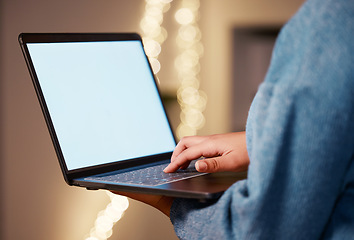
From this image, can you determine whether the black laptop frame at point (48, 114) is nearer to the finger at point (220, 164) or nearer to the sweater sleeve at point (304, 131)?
the finger at point (220, 164)

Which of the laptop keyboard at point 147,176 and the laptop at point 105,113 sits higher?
the laptop at point 105,113

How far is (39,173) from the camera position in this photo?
198 centimetres

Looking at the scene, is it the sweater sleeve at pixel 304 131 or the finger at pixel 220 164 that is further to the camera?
the finger at pixel 220 164

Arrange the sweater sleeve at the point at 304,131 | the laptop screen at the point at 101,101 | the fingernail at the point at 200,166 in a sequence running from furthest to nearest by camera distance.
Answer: the laptop screen at the point at 101,101 < the fingernail at the point at 200,166 < the sweater sleeve at the point at 304,131

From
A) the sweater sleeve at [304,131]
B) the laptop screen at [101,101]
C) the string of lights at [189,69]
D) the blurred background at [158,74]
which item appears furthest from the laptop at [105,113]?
the string of lights at [189,69]

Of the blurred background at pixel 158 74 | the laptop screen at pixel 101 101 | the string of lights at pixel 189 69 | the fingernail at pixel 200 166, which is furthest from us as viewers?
the string of lights at pixel 189 69

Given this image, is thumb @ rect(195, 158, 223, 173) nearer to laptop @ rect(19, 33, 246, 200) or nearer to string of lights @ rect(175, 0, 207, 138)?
laptop @ rect(19, 33, 246, 200)

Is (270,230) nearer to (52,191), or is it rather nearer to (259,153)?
(259,153)

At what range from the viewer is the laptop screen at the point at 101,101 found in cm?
83

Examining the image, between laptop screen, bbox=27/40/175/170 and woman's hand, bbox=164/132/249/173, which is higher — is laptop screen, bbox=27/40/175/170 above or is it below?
above

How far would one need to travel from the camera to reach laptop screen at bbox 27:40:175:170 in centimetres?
83

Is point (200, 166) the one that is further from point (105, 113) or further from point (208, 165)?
point (105, 113)

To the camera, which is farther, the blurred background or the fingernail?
the blurred background

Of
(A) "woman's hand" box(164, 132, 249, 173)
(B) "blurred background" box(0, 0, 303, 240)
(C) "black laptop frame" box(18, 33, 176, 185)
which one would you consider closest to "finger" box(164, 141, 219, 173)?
(A) "woman's hand" box(164, 132, 249, 173)
